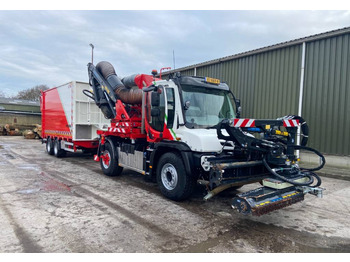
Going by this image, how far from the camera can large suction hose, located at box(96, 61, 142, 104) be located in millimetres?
7082

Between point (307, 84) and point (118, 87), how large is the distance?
712cm

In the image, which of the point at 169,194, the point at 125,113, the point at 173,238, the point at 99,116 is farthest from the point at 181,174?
the point at 99,116

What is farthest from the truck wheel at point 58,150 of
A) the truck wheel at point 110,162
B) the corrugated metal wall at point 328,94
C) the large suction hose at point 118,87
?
the corrugated metal wall at point 328,94

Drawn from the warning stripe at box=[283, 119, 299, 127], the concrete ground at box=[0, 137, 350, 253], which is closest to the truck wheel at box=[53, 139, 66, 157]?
the concrete ground at box=[0, 137, 350, 253]

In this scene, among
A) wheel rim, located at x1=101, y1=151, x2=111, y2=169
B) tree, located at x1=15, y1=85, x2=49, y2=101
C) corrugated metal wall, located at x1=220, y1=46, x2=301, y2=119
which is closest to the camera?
wheel rim, located at x1=101, y1=151, x2=111, y2=169

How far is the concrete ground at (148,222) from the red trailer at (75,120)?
395 cm

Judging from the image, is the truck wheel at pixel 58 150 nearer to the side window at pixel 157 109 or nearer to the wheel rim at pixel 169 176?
the side window at pixel 157 109

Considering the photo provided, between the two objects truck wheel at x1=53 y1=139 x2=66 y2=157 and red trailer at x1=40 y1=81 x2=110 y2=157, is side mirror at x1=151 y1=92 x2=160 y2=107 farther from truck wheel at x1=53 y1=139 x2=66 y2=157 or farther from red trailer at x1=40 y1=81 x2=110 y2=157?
truck wheel at x1=53 y1=139 x2=66 y2=157

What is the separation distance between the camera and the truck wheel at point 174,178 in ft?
16.4

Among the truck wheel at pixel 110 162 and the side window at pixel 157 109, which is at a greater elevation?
the side window at pixel 157 109

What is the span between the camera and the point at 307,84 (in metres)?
9.84

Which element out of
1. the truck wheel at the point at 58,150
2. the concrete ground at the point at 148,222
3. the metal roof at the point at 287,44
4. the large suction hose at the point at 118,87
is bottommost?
the concrete ground at the point at 148,222

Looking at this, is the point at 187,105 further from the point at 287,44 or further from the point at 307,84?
the point at 287,44

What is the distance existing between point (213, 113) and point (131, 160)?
2640mm
